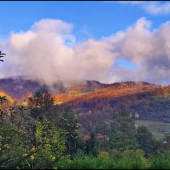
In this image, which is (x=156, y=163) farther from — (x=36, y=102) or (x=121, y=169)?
(x=36, y=102)

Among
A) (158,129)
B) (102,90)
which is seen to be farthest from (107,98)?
(158,129)

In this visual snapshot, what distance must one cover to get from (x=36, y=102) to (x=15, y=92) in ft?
420

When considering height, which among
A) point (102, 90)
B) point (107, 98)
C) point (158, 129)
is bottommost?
point (158, 129)

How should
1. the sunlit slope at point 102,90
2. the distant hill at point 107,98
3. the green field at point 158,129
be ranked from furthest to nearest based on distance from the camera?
the sunlit slope at point 102,90
the distant hill at point 107,98
the green field at point 158,129

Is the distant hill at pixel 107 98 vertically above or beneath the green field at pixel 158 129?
above

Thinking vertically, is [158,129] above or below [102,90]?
below

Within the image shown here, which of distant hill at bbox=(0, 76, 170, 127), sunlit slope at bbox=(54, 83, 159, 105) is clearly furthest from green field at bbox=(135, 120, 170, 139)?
sunlit slope at bbox=(54, 83, 159, 105)

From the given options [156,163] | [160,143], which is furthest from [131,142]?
[156,163]

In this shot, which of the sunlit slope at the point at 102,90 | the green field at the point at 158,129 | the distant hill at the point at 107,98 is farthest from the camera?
the sunlit slope at the point at 102,90

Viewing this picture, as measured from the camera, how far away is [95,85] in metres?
176

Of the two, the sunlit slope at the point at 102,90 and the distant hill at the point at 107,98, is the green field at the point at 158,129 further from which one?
the sunlit slope at the point at 102,90

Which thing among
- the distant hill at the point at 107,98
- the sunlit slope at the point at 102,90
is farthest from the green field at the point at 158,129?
the sunlit slope at the point at 102,90

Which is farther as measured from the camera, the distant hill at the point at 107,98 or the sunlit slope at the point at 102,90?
the sunlit slope at the point at 102,90

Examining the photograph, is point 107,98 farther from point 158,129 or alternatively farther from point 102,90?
point 158,129
